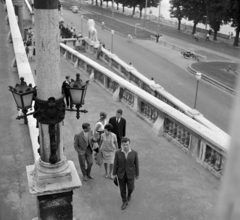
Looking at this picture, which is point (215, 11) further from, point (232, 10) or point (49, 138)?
point (49, 138)

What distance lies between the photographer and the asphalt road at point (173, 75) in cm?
2597

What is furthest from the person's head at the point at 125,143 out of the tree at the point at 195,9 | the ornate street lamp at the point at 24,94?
the tree at the point at 195,9

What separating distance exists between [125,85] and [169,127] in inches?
139

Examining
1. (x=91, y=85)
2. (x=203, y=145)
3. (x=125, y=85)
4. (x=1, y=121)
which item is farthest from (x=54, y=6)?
(x=91, y=85)

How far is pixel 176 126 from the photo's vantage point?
10.3 m

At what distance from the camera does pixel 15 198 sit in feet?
24.2

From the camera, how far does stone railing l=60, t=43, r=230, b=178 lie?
27.8ft

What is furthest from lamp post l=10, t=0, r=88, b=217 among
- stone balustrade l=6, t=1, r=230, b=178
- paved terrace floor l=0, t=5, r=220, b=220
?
stone balustrade l=6, t=1, r=230, b=178

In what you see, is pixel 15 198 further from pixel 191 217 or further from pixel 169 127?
pixel 169 127

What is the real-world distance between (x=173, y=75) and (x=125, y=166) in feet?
98.7

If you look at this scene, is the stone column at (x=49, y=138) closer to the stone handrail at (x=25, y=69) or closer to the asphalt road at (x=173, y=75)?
the stone handrail at (x=25, y=69)

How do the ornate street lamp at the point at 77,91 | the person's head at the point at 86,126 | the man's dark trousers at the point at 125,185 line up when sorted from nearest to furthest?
the ornate street lamp at the point at 77,91, the man's dark trousers at the point at 125,185, the person's head at the point at 86,126

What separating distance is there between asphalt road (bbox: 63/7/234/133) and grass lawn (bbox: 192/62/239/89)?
134cm

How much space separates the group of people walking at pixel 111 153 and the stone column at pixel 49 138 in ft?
3.60
